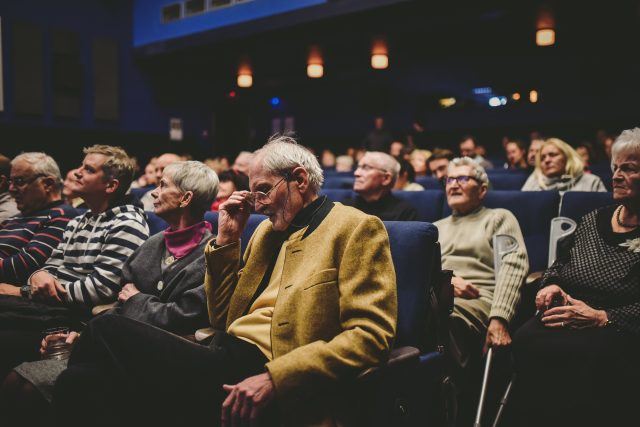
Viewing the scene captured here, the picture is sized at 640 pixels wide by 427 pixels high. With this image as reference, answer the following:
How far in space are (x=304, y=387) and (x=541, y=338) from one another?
1.03 meters

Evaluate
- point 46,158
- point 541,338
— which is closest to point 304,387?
point 541,338

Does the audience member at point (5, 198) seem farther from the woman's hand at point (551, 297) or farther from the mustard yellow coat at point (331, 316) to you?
the woman's hand at point (551, 297)

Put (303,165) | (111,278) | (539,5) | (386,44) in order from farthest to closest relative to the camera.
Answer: (386,44) → (539,5) → (111,278) → (303,165)

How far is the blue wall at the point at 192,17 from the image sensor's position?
25.2 feet

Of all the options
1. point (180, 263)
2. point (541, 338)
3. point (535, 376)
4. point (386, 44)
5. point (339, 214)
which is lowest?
point (535, 376)

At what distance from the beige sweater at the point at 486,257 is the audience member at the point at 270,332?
1.03 metres

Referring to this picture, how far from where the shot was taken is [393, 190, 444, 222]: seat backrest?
323 cm

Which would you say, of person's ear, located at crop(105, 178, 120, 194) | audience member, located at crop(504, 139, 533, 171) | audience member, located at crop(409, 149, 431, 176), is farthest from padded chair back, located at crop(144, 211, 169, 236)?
audience member, located at crop(504, 139, 533, 171)

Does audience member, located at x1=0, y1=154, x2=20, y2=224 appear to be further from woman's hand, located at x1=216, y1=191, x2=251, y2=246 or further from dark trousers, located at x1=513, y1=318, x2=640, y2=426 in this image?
dark trousers, located at x1=513, y1=318, x2=640, y2=426

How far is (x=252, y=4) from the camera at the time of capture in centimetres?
798

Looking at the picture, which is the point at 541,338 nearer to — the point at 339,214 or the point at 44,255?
the point at 339,214

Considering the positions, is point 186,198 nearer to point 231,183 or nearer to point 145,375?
point 145,375

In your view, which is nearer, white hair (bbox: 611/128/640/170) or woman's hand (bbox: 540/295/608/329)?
woman's hand (bbox: 540/295/608/329)

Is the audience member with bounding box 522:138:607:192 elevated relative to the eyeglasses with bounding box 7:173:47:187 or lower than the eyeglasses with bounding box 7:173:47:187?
elevated
